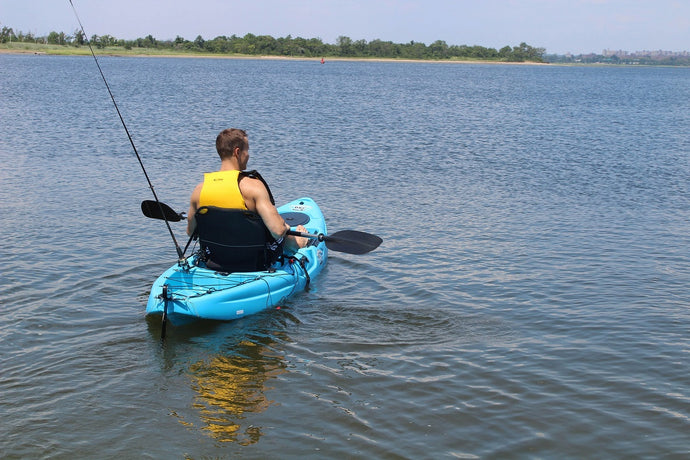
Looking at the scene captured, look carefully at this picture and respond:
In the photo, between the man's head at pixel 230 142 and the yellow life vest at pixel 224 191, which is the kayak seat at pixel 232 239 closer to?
the yellow life vest at pixel 224 191

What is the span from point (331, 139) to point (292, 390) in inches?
644

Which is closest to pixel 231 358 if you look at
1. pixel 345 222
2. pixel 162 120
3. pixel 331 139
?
pixel 345 222

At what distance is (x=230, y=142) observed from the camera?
21.8 ft

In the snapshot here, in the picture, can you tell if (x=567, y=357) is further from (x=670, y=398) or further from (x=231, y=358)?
(x=231, y=358)

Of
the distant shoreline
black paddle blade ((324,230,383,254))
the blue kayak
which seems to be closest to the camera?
the blue kayak

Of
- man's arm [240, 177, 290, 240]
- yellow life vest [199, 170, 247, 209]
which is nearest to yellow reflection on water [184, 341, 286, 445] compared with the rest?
man's arm [240, 177, 290, 240]

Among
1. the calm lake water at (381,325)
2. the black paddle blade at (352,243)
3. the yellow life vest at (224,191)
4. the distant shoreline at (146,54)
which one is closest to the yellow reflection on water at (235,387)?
the calm lake water at (381,325)

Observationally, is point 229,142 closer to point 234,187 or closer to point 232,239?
point 234,187

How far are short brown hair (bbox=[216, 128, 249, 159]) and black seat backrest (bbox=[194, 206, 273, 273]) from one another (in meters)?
0.56

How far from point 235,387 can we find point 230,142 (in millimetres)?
2353

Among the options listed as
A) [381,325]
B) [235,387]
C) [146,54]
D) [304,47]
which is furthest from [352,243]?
[304,47]

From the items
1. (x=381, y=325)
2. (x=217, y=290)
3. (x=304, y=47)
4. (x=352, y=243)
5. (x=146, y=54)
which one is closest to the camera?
(x=217, y=290)

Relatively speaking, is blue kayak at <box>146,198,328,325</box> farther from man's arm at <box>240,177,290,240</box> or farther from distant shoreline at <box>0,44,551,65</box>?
distant shoreline at <box>0,44,551,65</box>

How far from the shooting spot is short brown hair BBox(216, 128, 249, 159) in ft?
21.8
